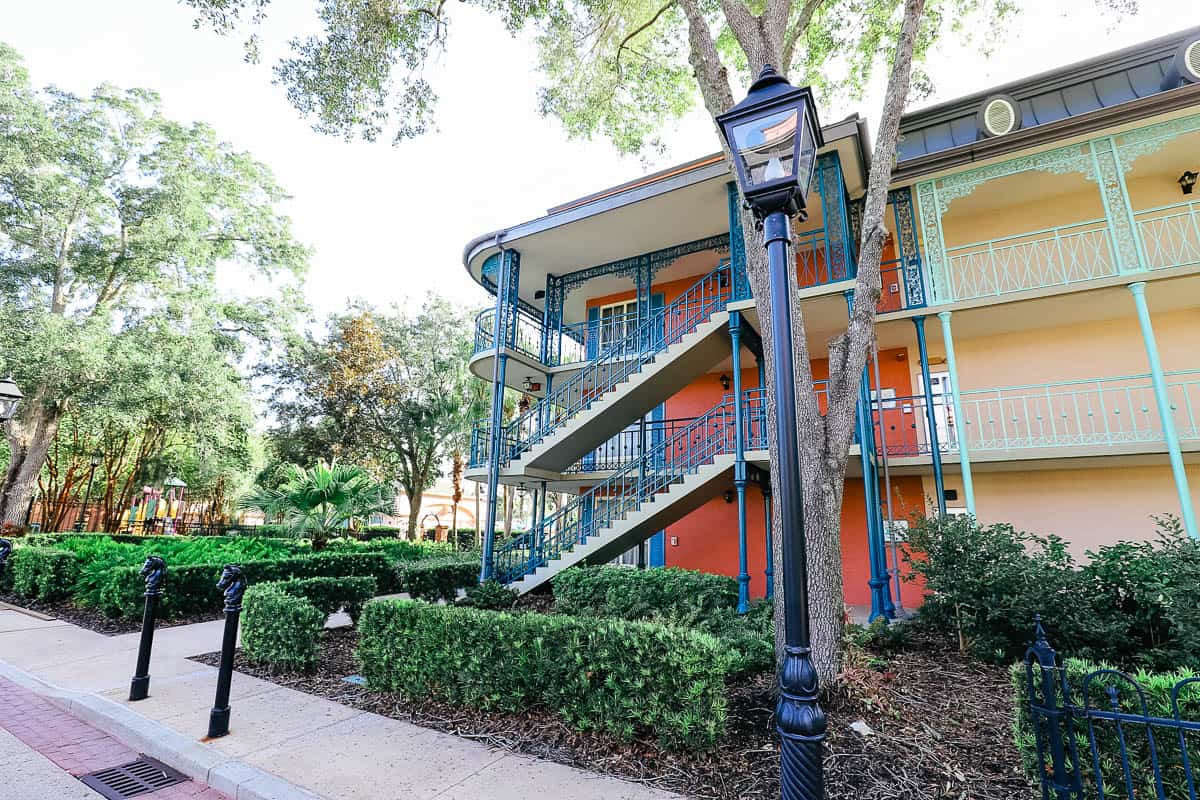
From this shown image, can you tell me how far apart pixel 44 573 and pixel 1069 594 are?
1524 centimetres

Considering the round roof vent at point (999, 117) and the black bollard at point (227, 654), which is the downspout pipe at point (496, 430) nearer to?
the black bollard at point (227, 654)

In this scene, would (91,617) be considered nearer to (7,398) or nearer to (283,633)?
(7,398)

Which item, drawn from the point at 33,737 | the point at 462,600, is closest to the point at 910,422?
the point at 462,600

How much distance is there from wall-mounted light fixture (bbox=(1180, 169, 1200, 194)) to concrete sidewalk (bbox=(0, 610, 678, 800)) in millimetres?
13710

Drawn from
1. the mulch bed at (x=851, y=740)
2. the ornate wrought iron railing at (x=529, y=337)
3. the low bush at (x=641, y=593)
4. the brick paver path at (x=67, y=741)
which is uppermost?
the ornate wrought iron railing at (x=529, y=337)

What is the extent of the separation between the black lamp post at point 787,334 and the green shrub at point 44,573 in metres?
12.3

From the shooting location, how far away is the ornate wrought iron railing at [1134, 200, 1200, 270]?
8.95 metres

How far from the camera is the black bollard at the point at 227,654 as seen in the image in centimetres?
420

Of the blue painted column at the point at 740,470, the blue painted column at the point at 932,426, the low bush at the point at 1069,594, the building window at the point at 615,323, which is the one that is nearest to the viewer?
the low bush at the point at 1069,594

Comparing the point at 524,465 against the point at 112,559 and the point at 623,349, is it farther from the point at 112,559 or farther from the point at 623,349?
the point at 112,559

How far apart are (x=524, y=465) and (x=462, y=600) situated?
281 centimetres

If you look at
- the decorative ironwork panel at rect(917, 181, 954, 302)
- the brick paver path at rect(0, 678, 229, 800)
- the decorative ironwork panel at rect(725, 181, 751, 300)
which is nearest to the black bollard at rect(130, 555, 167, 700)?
the brick paver path at rect(0, 678, 229, 800)

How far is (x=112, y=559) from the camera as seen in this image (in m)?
9.41

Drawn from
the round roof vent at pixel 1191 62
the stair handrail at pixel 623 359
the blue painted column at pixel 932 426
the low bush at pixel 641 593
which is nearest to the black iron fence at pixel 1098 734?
the low bush at pixel 641 593
